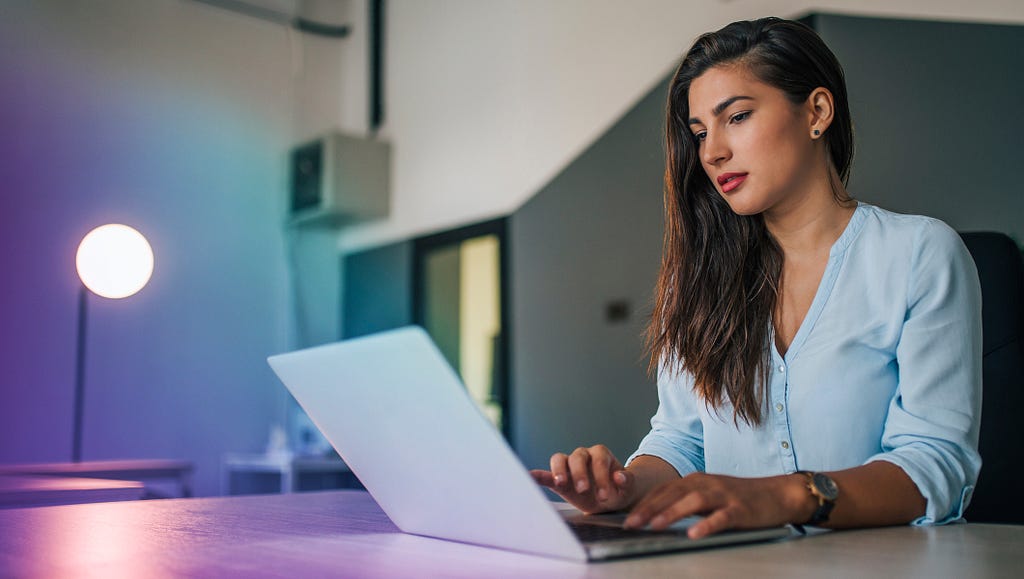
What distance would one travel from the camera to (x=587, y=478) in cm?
100

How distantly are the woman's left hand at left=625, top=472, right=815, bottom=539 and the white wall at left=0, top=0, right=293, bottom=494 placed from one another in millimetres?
4360

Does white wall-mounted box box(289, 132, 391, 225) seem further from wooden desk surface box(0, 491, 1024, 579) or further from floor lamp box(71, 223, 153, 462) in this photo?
wooden desk surface box(0, 491, 1024, 579)

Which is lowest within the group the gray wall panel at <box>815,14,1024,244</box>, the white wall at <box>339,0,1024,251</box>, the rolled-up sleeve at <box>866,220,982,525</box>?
the rolled-up sleeve at <box>866,220,982,525</box>

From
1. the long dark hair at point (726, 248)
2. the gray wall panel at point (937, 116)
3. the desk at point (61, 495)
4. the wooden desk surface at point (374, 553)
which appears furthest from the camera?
the gray wall panel at point (937, 116)

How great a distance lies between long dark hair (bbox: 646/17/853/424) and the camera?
138 cm

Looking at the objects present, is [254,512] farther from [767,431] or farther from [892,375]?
[892,375]

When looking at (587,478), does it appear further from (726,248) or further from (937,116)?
(937,116)

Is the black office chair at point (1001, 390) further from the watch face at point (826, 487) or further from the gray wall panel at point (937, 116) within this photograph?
the gray wall panel at point (937, 116)

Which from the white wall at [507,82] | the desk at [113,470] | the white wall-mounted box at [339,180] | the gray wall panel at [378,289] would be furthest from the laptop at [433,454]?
the white wall-mounted box at [339,180]

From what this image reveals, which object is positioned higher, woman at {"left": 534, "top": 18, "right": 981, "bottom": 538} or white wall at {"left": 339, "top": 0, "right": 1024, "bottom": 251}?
white wall at {"left": 339, "top": 0, "right": 1024, "bottom": 251}

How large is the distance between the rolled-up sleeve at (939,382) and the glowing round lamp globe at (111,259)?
3230 mm

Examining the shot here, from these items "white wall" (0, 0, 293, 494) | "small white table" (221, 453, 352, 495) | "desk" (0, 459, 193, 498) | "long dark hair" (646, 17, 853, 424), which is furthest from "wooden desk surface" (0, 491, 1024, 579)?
"white wall" (0, 0, 293, 494)

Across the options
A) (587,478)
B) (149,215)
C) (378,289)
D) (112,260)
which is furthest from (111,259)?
(587,478)

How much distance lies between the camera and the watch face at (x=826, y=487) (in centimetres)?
91
